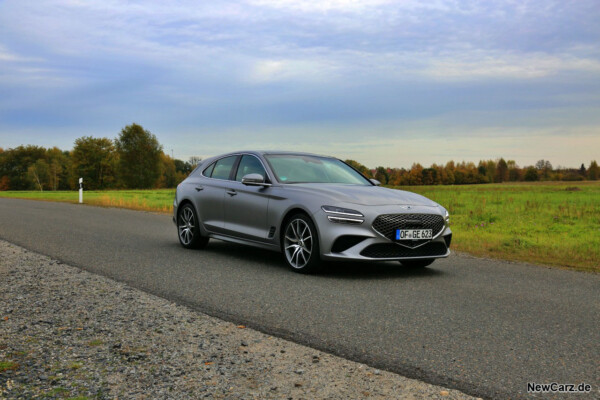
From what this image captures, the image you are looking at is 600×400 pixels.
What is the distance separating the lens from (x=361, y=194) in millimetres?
7500

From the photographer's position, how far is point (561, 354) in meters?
4.11

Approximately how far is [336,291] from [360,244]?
81cm

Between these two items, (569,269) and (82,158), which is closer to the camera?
(569,269)

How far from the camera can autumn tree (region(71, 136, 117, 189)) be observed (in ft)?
348

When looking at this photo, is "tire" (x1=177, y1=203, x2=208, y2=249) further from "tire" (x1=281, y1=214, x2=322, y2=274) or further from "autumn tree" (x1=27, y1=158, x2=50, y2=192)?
"autumn tree" (x1=27, y1=158, x2=50, y2=192)

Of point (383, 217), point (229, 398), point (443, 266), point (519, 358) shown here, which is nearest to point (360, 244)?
point (383, 217)

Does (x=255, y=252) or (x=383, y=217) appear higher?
(x=383, y=217)

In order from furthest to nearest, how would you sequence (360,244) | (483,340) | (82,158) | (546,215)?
(82,158), (546,215), (360,244), (483,340)

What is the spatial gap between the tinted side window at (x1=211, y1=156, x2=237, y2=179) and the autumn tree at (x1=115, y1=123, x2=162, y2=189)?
314 ft

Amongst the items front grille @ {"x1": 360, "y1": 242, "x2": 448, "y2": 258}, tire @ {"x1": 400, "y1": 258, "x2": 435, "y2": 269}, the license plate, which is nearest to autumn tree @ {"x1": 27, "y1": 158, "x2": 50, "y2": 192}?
tire @ {"x1": 400, "y1": 258, "x2": 435, "y2": 269}

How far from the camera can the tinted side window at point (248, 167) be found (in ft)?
28.5

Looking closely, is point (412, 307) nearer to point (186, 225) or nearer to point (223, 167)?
point (223, 167)

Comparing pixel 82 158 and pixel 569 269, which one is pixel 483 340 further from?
pixel 82 158

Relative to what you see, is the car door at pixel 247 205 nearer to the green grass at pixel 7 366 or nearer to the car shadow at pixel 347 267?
the car shadow at pixel 347 267
